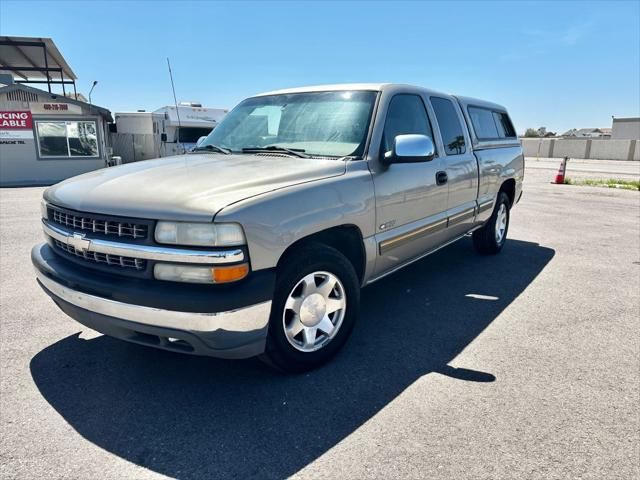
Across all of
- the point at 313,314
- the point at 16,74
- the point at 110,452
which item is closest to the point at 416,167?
the point at 313,314

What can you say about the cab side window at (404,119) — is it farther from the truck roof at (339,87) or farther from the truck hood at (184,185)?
the truck hood at (184,185)

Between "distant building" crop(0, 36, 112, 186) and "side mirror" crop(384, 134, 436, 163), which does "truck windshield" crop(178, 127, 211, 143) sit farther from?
"side mirror" crop(384, 134, 436, 163)

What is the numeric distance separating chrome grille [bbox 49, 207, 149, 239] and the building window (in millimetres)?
17051

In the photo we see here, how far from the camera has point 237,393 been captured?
277 cm

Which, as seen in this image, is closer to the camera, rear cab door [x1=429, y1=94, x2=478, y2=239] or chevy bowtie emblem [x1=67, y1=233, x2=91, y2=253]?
chevy bowtie emblem [x1=67, y1=233, x2=91, y2=253]

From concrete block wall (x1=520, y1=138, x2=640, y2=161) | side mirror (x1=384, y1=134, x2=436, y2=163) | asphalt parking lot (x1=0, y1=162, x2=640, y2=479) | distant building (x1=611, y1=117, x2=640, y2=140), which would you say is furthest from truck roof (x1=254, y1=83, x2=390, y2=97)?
distant building (x1=611, y1=117, x2=640, y2=140)

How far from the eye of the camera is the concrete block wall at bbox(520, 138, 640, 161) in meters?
42.7

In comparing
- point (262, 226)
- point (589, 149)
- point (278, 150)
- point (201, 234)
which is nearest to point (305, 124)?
point (278, 150)

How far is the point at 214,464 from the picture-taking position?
217 cm

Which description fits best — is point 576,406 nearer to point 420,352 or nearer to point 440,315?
point 420,352

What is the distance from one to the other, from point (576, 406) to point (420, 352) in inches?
40.6

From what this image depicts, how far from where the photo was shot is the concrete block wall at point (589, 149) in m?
42.7

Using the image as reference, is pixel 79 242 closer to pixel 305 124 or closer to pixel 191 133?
pixel 305 124

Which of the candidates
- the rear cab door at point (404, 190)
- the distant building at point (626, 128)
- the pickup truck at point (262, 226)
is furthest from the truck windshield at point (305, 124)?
the distant building at point (626, 128)
